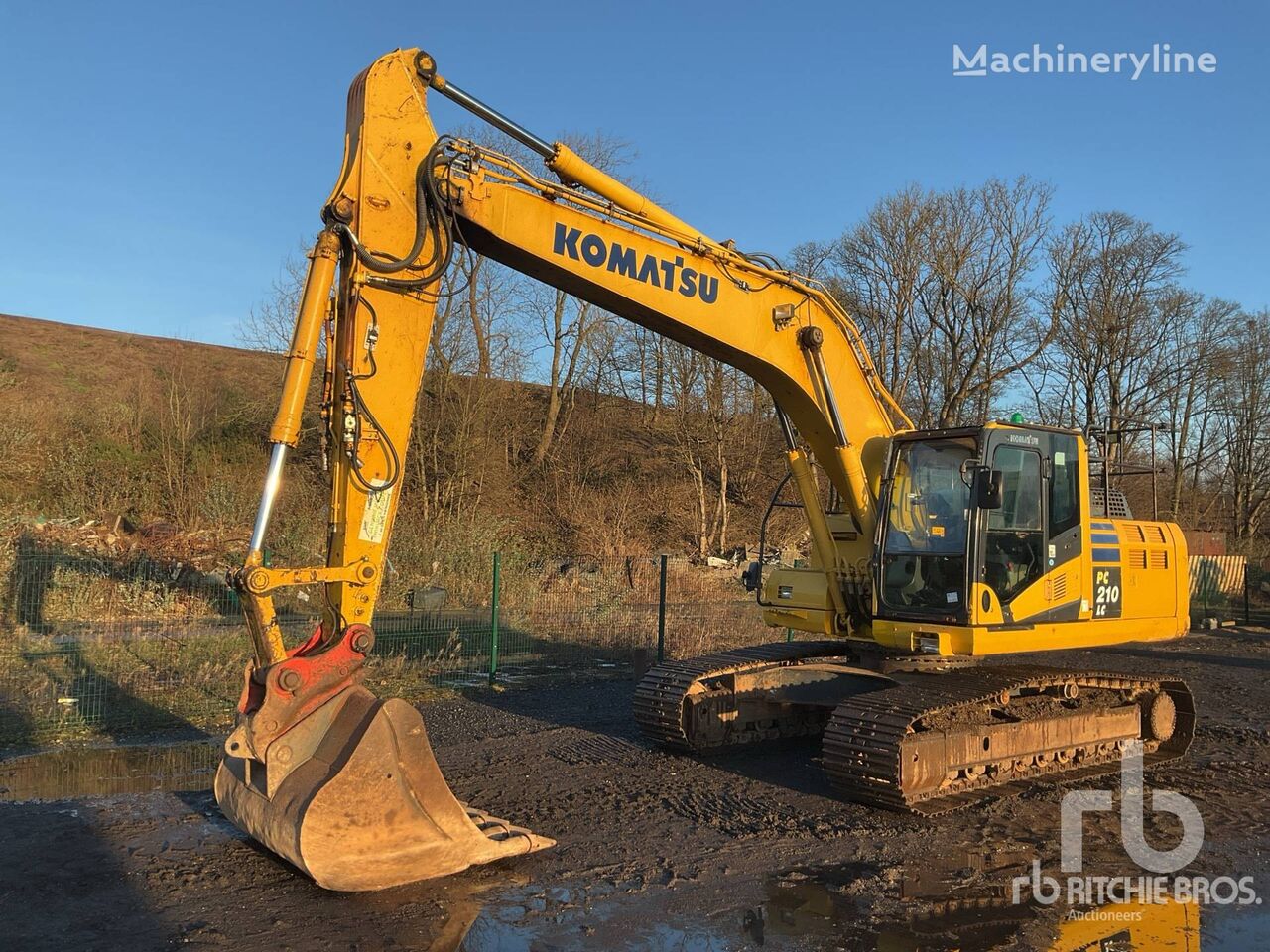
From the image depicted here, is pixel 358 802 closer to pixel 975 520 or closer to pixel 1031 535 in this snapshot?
pixel 975 520

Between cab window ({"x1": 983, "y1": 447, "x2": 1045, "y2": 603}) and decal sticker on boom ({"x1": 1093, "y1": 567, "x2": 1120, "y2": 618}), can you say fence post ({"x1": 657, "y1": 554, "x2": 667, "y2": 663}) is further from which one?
cab window ({"x1": 983, "y1": 447, "x2": 1045, "y2": 603})

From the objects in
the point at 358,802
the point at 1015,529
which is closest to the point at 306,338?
the point at 358,802

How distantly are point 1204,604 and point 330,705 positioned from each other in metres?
22.8

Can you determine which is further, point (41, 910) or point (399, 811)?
point (399, 811)

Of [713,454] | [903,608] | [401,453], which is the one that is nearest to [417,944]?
[401,453]

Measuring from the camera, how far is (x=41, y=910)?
15.1 feet

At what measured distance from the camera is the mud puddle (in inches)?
269

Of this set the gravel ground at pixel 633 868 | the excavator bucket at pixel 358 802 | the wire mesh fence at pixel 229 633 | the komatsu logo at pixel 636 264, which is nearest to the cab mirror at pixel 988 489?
the gravel ground at pixel 633 868

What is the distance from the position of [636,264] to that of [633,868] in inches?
154

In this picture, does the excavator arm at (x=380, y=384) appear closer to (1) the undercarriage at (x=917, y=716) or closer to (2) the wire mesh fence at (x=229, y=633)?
(1) the undercarriage at (x=917, y=716)

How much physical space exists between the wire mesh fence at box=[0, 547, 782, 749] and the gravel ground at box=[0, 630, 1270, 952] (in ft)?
10.1

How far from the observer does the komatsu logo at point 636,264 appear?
20.8ft

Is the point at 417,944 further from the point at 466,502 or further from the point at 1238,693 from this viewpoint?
the point at 466,502

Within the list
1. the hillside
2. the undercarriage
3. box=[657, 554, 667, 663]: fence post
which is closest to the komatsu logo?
the undercarriage
